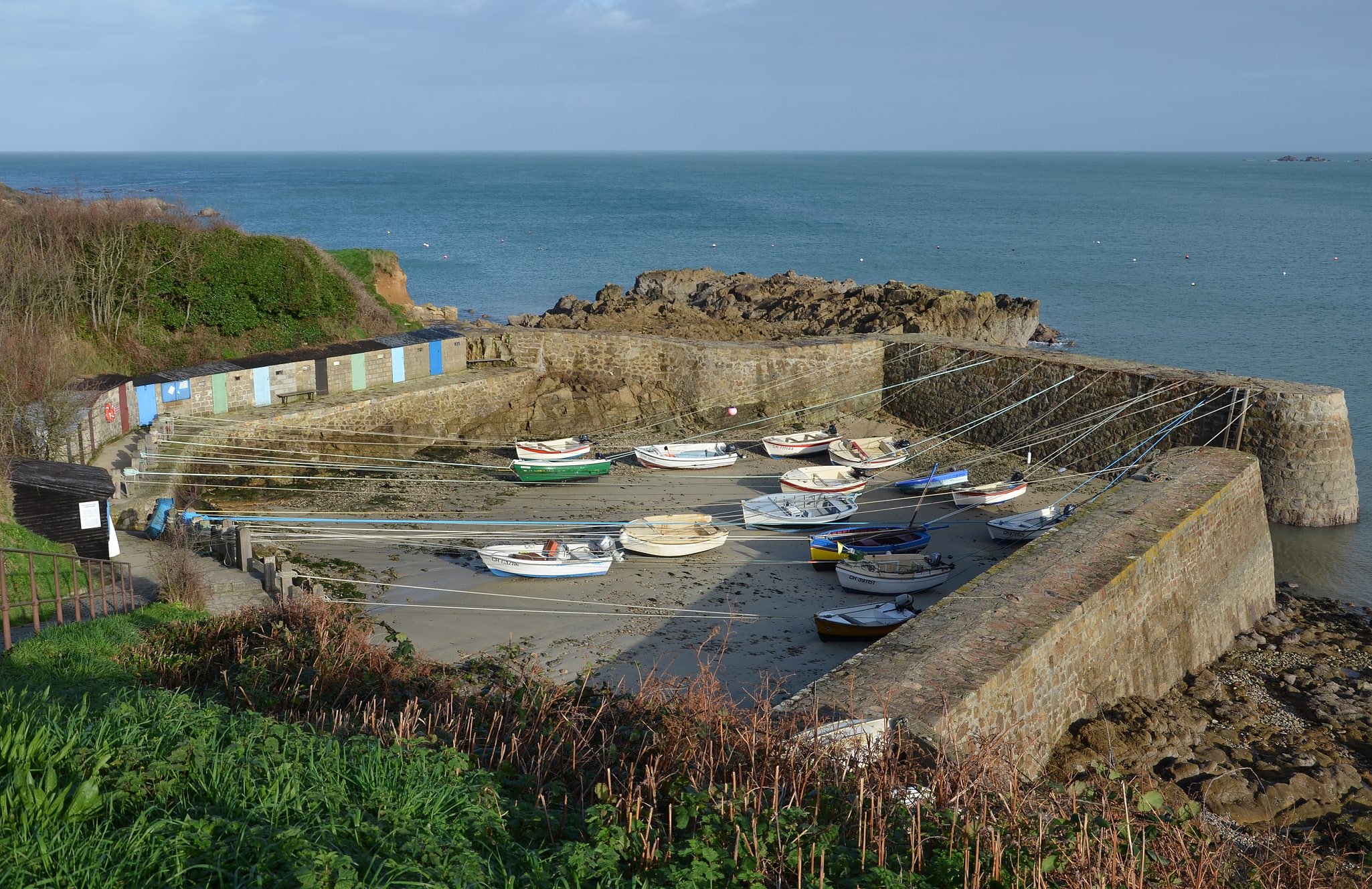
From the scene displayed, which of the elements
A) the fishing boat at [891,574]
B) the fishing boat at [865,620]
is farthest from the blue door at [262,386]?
the fishing boat at [865,620]

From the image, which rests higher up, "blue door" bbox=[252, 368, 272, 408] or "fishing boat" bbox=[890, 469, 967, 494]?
"blue door" bbox=[252, 368, 272, 408]

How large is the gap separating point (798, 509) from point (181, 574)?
10631mm

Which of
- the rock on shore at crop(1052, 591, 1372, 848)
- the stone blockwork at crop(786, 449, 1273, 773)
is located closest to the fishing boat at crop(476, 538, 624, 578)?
the stone blockwork at crop(786, 449, 1273, 773)

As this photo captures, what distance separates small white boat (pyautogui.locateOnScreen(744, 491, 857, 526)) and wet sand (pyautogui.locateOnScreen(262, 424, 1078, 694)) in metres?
0.29

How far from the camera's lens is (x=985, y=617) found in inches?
444

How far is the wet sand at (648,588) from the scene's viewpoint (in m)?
13.6

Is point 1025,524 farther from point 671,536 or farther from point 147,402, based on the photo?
point 147,402

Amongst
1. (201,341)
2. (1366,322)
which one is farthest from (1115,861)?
(1366,322)

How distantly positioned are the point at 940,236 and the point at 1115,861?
3270 inches

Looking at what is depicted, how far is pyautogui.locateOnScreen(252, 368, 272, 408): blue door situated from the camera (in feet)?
74.9

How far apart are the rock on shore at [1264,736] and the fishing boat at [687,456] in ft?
35.3

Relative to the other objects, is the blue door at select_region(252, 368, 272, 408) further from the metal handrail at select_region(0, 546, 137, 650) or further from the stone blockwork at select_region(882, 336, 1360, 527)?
the stone blockwork at select_region(882, 336, 1360, 527)

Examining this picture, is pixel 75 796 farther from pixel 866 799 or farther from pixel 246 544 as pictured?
pixel 246 544

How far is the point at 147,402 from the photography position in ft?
69.2
